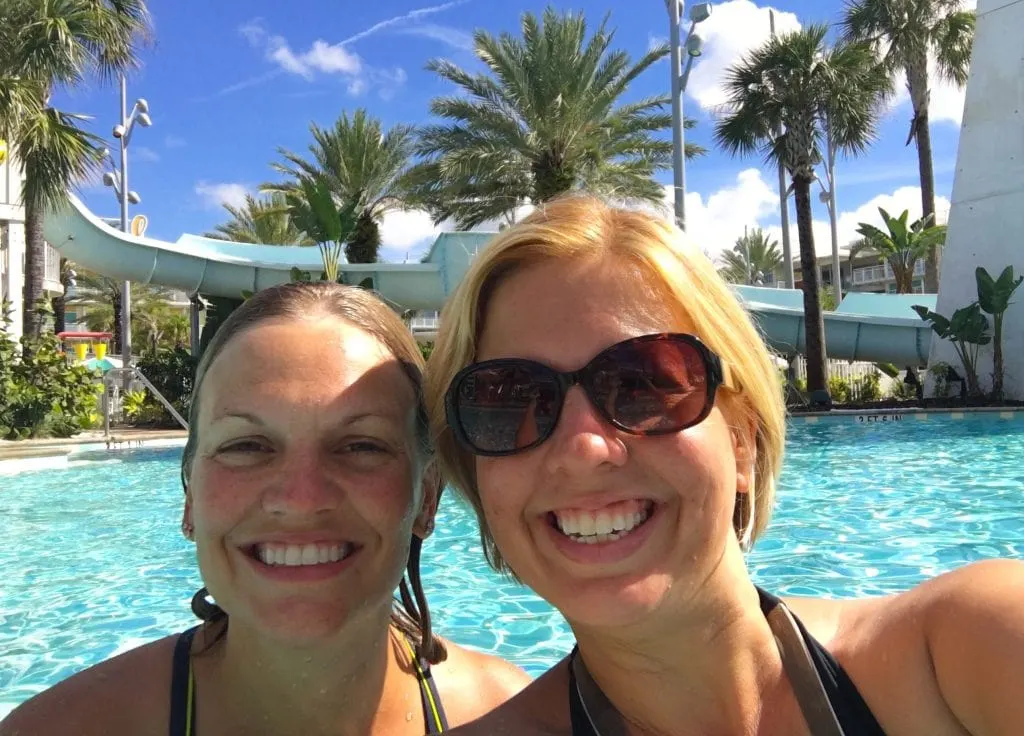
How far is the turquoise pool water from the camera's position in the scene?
5035 millimetres

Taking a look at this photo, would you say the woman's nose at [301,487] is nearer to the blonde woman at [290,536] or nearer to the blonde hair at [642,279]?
the blonde woman at [290,536]

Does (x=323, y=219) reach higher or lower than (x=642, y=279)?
higher

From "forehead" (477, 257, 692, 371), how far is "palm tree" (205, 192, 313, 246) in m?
30.1

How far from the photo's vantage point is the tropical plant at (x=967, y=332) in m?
17.3

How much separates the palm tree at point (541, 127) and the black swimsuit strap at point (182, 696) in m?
17.6

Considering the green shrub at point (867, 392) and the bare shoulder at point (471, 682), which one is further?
the green shrub at point (867, 392)

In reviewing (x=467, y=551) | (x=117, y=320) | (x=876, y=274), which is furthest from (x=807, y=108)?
(x=876, y=274)

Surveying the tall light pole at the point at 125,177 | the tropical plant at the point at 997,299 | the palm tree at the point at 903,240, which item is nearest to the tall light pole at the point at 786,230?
the palm tree at the point at 903,240

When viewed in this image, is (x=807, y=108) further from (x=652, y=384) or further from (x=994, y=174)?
(x=652, y=384)

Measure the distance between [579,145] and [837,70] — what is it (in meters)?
6.47

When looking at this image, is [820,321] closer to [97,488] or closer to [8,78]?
[97,488]

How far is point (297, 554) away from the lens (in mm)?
1499

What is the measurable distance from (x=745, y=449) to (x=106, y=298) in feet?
143

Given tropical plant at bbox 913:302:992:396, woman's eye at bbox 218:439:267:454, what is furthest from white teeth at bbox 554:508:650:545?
tropical plant at bbox 913:302:992:396
